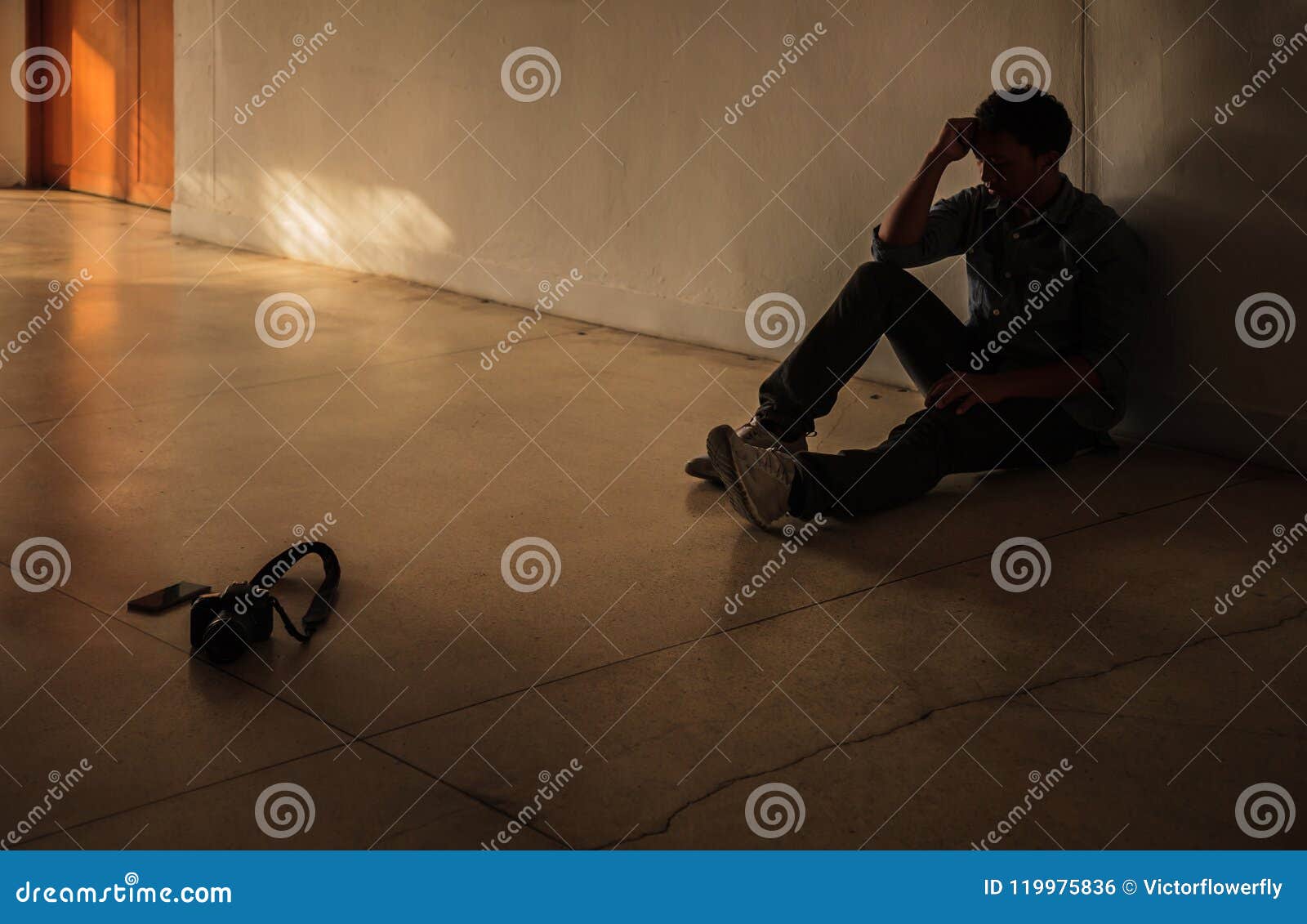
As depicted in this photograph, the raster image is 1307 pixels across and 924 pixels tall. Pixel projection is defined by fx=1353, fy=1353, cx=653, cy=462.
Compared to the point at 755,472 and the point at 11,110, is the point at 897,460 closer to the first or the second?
the point at 755,472

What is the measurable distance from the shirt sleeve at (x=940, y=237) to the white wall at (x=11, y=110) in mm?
8121

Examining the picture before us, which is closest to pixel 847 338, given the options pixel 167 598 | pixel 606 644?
pixel 606 644

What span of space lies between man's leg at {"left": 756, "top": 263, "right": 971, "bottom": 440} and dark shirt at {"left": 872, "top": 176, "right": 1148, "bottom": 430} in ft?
0.43

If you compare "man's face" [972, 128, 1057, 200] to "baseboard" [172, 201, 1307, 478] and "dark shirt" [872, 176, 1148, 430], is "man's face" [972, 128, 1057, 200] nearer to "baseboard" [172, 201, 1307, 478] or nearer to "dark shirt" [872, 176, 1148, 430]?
"dark shirt" [872, 176, 1148, 430]

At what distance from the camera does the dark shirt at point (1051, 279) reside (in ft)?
10.2

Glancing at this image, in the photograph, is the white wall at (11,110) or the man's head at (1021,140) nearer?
the man's head at (1021,140)

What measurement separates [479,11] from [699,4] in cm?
124

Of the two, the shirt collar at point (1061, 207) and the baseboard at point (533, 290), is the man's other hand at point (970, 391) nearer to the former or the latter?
the shirt collar at point (1061, 207)

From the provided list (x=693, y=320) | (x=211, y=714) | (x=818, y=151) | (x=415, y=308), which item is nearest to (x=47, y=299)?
(x=415, y=308)

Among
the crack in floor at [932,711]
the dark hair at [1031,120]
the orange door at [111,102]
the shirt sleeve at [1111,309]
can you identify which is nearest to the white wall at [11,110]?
the orange door at [111,102]

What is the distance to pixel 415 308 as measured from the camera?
17.7 ft

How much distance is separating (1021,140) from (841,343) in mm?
606

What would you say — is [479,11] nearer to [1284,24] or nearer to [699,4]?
[699,4]

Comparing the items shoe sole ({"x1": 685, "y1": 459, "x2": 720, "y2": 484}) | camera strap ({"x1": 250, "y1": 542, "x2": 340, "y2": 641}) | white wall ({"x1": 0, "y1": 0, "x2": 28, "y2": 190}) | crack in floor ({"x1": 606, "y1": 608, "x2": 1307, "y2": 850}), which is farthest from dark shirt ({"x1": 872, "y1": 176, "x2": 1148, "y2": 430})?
white wall ({"x1": 0, "y1": 0, "x2": 28, "y2": 190})
